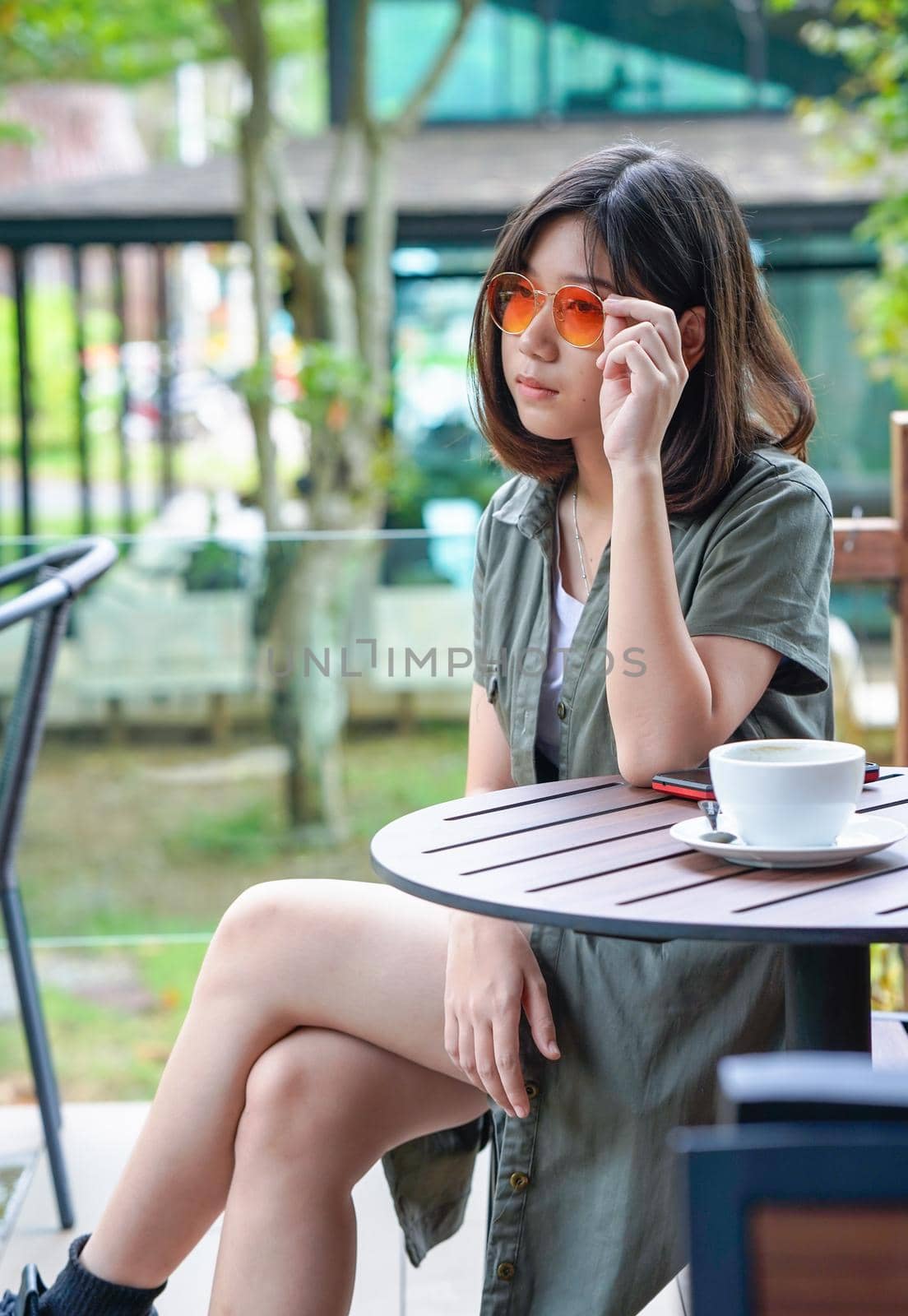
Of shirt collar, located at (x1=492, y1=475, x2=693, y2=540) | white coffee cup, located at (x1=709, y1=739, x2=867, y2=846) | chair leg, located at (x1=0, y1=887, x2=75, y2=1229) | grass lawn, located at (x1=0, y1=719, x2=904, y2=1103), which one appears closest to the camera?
white coffee cup, located at (x1=709, y1=739, x2=867, y2=846)

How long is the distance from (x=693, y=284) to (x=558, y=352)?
0.59 feet

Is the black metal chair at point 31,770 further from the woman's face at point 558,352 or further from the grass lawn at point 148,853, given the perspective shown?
the grass lawn at point 148,853

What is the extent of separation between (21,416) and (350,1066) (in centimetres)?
795

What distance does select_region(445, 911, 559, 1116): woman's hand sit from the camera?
1511 millimetres

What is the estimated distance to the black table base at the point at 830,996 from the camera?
133 centimetres

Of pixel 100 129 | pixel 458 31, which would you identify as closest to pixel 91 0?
pixel 458 31

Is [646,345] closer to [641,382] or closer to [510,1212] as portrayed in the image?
[641,382]

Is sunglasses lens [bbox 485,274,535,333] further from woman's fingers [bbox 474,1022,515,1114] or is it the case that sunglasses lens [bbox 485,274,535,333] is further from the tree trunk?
the tree trunk

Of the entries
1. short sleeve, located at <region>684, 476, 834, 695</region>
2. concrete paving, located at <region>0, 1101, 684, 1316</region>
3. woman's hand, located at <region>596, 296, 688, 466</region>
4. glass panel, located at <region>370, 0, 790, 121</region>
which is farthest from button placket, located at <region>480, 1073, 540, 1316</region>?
glass panel, located at <region>370, 0, 790, 121</region>

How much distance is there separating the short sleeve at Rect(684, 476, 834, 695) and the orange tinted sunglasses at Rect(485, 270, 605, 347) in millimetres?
261

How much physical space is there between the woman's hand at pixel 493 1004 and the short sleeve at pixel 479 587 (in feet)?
1.42

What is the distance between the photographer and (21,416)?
891 cm

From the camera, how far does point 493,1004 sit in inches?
59.3

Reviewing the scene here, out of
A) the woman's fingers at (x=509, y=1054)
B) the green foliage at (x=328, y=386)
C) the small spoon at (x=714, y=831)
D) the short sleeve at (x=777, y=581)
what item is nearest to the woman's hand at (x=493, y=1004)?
the woman's fingers at (x=509, y=1054)
